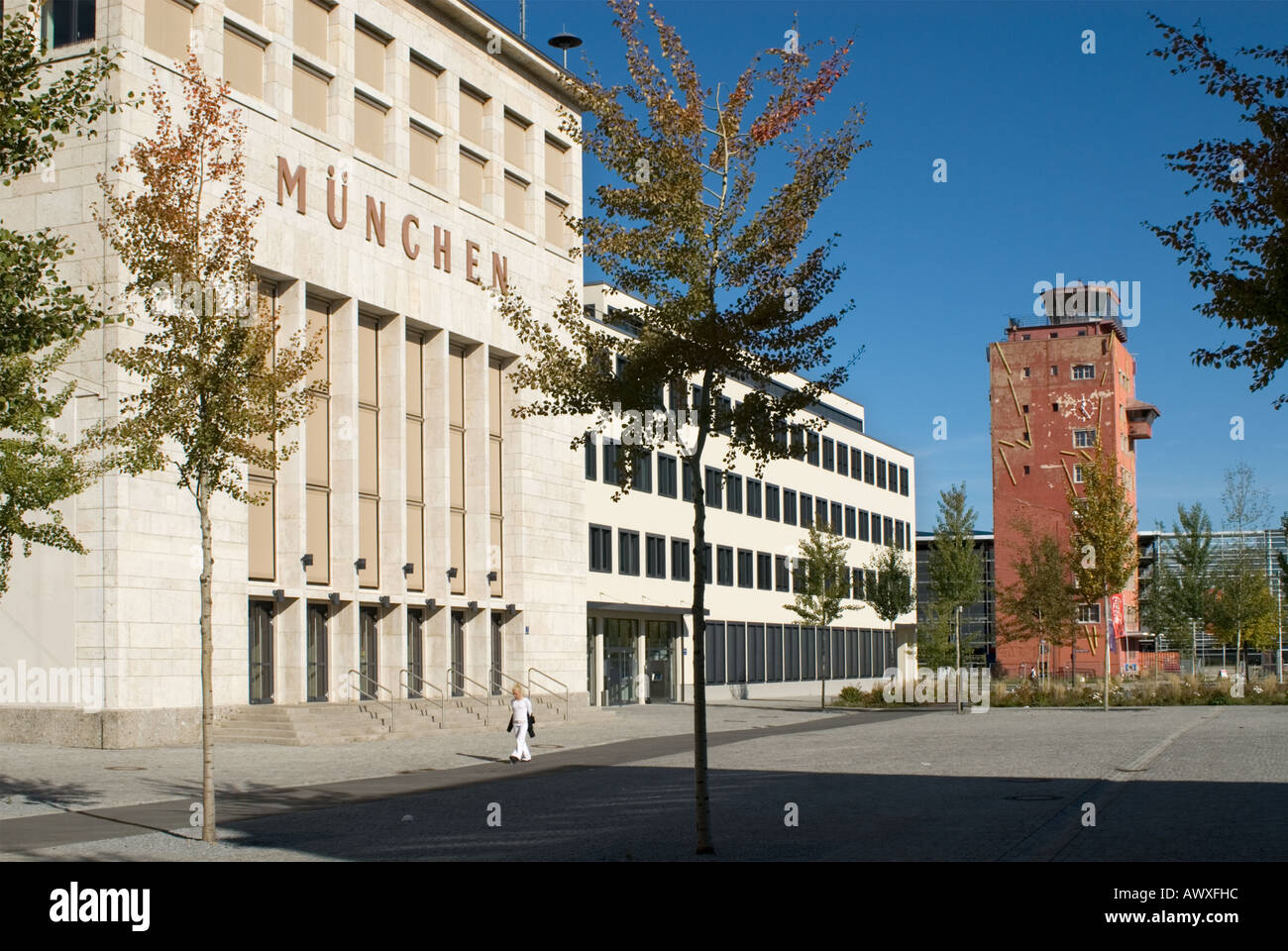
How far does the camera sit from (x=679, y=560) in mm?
59156

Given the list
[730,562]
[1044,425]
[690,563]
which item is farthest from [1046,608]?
[1044,425]

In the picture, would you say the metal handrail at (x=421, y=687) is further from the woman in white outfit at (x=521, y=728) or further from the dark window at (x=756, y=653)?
the dark window at (x=756, y=653)

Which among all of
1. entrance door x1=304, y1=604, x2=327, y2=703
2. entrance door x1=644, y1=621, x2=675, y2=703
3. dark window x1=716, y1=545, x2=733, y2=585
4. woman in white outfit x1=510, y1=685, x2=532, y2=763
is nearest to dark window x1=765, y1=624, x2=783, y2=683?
Answer: dark window x1=716, y1=545, x2=733, y2=585

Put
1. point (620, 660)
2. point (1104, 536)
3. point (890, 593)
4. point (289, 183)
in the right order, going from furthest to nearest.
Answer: point (890, 593)
point (620, 660)
point (1104, 536)
point (289, 183)

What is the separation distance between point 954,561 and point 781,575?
51.3 feet

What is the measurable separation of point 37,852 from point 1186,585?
2916 inches

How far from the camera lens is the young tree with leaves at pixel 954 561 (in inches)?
2207

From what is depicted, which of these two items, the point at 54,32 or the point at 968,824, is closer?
the point at 968,824

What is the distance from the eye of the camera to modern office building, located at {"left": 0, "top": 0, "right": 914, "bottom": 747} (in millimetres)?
29844

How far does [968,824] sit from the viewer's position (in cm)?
1500

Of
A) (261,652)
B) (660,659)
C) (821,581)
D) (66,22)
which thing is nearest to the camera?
(66,22)

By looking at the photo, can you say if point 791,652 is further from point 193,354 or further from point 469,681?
point 193,354

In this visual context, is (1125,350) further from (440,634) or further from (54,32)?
(54,32)
